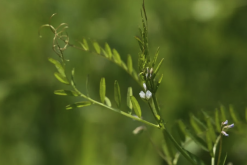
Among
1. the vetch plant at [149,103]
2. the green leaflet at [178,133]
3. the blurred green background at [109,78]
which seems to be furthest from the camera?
the blurred green background at [109,78]

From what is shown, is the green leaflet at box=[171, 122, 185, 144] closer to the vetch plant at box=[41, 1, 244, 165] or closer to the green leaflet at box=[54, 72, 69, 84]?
the vetch plant at box=[41, 1, 244, 165]

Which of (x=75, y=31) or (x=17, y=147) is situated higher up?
(x=75, y=31)

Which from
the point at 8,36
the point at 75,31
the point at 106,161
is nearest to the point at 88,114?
the point at 106,161

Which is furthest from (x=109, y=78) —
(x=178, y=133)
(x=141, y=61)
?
(x=141, y=61)

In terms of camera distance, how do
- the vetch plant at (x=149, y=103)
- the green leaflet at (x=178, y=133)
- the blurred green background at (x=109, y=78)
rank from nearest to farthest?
the vetch plant at (x=149, y=103) < the green leaflet at (x=178, y=133) < the blurred green background at (x=109, y=78)

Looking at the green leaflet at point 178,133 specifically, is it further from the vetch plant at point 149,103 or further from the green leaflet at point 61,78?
the green leaflet at point 61,78

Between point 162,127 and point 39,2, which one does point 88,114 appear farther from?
point 162,127

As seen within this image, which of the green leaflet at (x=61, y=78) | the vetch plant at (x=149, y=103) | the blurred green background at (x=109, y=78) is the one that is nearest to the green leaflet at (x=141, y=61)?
the vetch plant at (x=149, y=103)

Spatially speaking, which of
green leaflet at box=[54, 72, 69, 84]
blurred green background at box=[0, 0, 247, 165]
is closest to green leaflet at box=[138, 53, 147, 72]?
green leaflet at box=[54, 72, 69, 84]
